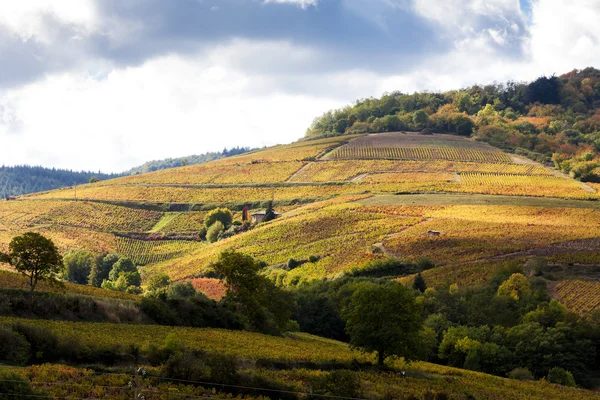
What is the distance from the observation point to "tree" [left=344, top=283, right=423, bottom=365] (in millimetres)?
46188

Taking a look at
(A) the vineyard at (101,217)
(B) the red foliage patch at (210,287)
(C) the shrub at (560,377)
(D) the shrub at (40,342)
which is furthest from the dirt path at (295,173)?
(D) the shrub at (40,342)

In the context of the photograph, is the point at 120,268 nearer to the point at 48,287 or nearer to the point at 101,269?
the point at 101,269

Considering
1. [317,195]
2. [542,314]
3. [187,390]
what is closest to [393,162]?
[317,195]

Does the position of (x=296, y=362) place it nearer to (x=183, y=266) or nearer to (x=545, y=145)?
(x=183, y=266)

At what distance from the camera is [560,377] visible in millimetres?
57469

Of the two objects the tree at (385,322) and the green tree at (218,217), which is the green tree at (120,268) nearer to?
the green tree at (218,217)

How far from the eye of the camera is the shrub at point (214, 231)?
420 ft

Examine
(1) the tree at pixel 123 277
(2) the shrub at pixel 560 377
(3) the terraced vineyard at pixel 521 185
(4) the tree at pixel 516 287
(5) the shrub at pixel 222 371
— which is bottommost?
(2) the shrub at pixel 560 377

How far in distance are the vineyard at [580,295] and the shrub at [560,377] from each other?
46.8ft

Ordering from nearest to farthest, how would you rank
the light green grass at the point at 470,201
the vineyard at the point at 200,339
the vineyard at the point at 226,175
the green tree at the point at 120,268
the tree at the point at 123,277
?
the vineyard at the point at 200,339 → the tree at the point at 123,277 → the green tree at the point at 120,268 → the light green grass at the point at 470,201 → the vineyard at the point at 226,175

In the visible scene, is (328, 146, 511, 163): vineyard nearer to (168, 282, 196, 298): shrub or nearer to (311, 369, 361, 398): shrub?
(168, 282, 196, 298): shrub

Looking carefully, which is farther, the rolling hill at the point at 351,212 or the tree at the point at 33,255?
the rolling hill at the point at 351,212

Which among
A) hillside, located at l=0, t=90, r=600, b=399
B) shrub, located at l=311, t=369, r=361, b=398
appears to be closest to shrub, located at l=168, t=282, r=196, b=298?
hillside, located at l=0, t=90, r=600, b=399

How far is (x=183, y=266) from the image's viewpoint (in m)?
110
